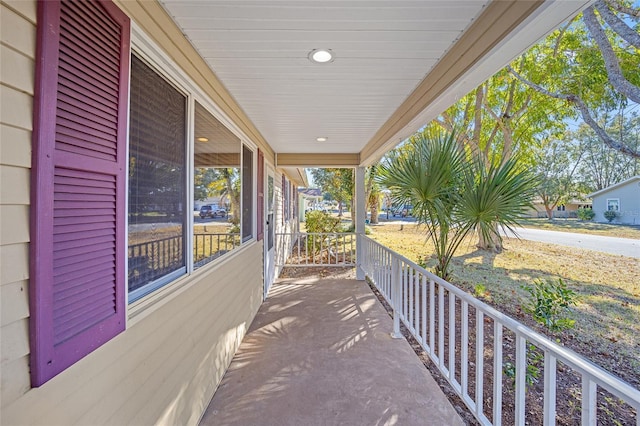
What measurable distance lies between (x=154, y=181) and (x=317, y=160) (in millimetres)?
4149

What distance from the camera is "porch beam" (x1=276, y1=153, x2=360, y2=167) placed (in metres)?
5.39

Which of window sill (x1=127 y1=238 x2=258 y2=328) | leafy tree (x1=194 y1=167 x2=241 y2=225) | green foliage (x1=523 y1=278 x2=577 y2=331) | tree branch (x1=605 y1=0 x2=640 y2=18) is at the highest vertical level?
tree branch (x1=605 y1=0 x2=640 y2=18)

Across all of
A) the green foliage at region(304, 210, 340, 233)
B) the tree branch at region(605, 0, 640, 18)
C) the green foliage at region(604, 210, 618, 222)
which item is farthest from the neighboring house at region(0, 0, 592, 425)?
the green foliage at region(604, 210, 618, 222)

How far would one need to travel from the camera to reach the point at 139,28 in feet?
4.11

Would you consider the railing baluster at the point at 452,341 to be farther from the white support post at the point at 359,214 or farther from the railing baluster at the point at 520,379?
the white support post at the point at 359,214

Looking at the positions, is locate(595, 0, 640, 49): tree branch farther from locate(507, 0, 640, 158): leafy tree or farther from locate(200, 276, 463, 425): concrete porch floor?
locate(200, 276, 463, 425): concrete porch floor

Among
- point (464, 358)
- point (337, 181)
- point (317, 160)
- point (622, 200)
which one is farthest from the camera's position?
point (337, 181)

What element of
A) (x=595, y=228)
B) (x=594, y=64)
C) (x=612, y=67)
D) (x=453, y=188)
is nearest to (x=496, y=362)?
(x=453, y=188)

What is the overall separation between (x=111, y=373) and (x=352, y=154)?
4.93 meters

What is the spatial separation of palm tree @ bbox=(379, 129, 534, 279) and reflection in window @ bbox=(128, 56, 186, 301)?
2.48m

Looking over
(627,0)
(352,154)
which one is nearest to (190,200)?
(352,154)

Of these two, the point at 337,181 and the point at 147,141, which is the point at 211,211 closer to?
the point at 147,141

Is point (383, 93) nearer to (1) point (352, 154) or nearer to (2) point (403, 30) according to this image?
(2) point (403, 30)

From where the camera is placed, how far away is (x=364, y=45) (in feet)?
5.77
